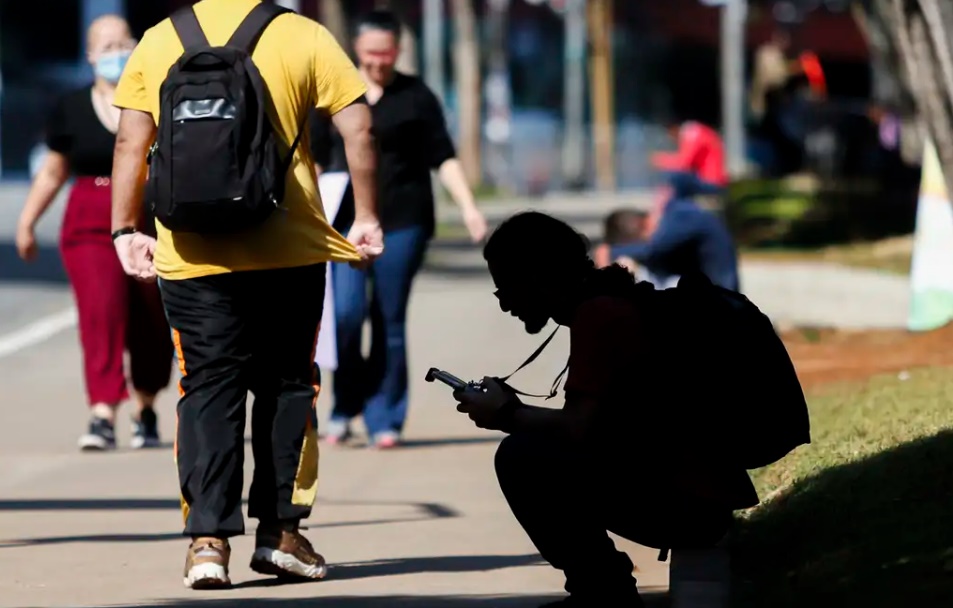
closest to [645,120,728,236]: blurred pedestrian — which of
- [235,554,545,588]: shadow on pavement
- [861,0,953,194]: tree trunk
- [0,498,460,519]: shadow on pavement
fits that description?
[861,0,953,194]: tree trunk

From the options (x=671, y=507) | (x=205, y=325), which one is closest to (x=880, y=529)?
(x=671, y=507)

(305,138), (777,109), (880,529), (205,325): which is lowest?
(777,109)

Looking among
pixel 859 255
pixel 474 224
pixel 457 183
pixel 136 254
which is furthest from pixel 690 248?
pixel 859 255

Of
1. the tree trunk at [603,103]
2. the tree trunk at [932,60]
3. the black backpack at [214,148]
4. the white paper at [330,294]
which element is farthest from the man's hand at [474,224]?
the tree trunk at [603,103]

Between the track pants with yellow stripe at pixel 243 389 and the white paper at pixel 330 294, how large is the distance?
283 centimetres

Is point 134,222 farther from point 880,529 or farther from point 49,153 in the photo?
point 49,153

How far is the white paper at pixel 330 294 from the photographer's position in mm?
9414

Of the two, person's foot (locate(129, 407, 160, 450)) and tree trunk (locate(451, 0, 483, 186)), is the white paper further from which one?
tree trunk (locate(451, 0, 483, 186))

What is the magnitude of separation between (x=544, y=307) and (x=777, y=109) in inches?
1194

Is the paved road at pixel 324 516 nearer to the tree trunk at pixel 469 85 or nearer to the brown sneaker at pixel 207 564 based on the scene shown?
the brown sneaker at pixel 207 564

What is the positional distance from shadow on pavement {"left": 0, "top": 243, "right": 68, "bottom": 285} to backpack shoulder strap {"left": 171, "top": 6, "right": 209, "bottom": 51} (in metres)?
13.8

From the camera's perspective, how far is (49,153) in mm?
9711

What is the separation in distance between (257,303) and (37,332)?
10.2 meters

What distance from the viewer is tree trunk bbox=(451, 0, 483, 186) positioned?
4106 cm
